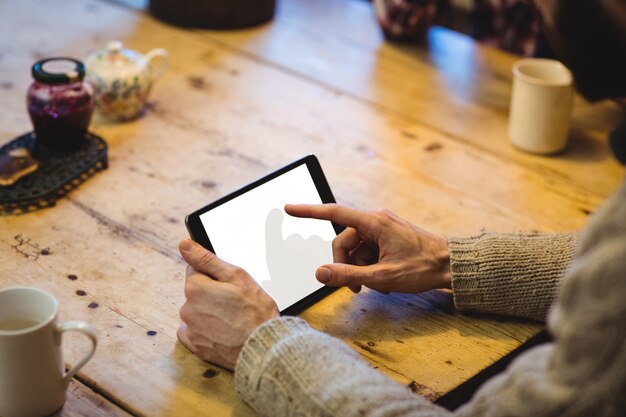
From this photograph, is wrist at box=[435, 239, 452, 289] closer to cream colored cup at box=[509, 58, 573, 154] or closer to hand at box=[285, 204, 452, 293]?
hand at box=[285, 204, 452, 293]

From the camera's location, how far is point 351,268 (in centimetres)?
113

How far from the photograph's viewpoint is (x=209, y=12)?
2.00 meters

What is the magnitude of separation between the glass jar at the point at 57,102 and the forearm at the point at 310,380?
634mm

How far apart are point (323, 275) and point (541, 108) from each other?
2.27 ft

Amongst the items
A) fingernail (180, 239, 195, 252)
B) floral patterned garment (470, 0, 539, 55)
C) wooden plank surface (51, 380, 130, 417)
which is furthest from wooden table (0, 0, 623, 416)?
floral patterned garment (470, 0, 539, 55)

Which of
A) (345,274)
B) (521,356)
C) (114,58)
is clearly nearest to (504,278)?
(345,274)

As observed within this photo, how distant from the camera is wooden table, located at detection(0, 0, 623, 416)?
108 cm

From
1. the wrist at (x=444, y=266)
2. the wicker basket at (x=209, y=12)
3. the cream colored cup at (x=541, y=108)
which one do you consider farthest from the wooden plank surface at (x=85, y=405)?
the wicker basket at (x=209, y=12)

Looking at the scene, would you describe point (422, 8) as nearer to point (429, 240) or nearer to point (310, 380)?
point (429, 240)

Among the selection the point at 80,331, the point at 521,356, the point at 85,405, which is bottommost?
the point at 85,405

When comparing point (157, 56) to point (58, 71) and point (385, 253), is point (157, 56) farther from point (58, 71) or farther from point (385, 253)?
point (385, 253)

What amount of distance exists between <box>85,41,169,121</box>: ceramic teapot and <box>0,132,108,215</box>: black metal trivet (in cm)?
10

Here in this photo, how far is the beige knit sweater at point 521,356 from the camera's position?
73 centimetres

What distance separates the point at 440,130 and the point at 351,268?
0.64 meters
